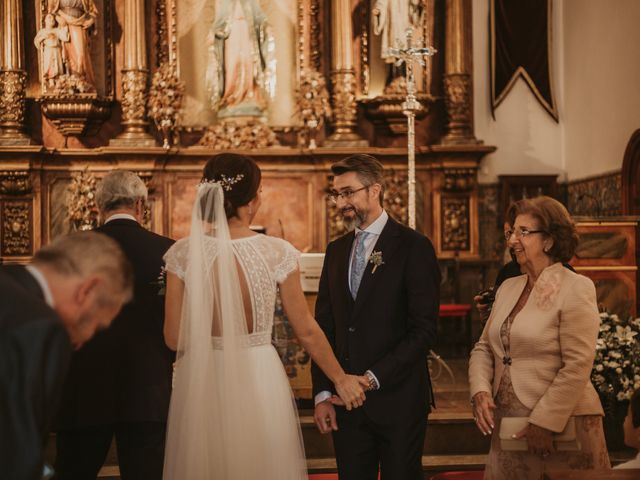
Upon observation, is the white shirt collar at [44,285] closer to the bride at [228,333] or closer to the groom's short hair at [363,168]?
the bride at [228,333]

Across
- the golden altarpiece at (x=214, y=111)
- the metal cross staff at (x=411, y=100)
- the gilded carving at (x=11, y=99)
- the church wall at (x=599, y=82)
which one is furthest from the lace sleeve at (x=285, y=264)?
the gilded carving at (x=11, y=99)

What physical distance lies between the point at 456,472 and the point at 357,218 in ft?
7.09

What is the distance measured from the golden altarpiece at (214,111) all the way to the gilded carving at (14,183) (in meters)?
0.01

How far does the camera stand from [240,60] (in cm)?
968

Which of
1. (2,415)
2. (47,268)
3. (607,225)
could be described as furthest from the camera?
(607,225)

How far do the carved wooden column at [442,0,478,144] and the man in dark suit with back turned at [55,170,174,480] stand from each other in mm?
6490

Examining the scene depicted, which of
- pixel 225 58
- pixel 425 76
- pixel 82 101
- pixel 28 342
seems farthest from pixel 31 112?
pixel 28 342

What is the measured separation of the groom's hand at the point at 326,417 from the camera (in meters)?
3.53

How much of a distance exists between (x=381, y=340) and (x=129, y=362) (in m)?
1.07

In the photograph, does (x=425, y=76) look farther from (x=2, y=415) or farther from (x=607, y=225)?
(x=2, y=415)

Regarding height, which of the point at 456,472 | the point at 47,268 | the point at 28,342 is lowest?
the point at 456,472

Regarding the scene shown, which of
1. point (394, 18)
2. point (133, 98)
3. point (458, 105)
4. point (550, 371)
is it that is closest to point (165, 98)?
point (133, 98)

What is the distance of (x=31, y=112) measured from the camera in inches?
384

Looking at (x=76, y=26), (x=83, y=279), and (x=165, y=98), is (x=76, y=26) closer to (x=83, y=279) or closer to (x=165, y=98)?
(x=165, y=98)
